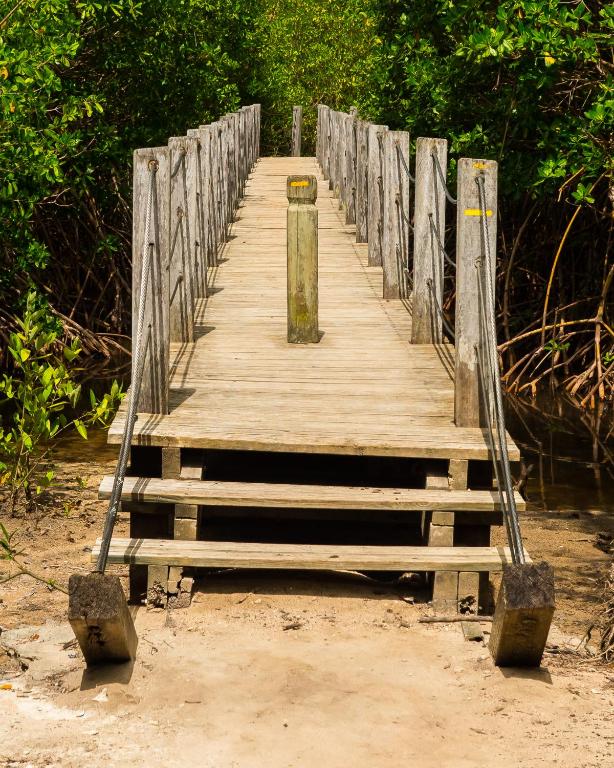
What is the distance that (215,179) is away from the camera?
41.3 feet

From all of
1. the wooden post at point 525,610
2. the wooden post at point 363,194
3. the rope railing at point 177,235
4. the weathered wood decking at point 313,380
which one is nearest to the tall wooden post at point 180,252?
the rope railing at point 177,235

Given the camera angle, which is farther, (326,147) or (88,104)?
(326,147)

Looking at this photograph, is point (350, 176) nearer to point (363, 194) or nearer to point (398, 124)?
point (398, 124)

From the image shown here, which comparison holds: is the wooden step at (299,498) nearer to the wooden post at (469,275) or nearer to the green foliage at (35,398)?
the wooden post at (469,275)

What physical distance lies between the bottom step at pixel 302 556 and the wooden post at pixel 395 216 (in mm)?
4316

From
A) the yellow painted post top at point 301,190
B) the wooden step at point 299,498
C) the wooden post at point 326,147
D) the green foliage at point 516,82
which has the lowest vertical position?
the wooden step at point 299,498

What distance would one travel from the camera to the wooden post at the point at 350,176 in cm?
1478

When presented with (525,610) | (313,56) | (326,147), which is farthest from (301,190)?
(313,56)

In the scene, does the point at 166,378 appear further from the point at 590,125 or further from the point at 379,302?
the point at 590,125

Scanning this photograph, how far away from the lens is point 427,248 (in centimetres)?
833

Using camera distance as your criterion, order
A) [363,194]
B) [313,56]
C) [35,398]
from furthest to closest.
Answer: [313,56] → [363,194] → [35,398]

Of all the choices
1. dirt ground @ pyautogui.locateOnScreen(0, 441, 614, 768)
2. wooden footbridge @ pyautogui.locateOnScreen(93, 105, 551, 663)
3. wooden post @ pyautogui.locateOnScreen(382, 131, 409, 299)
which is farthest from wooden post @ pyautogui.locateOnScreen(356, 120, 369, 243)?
dirt ground @ pyautogui.locateOnScreen(0, 441, 614, 768)

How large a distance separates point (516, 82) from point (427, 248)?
16.0 feet

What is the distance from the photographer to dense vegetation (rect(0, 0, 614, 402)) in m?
10.9
